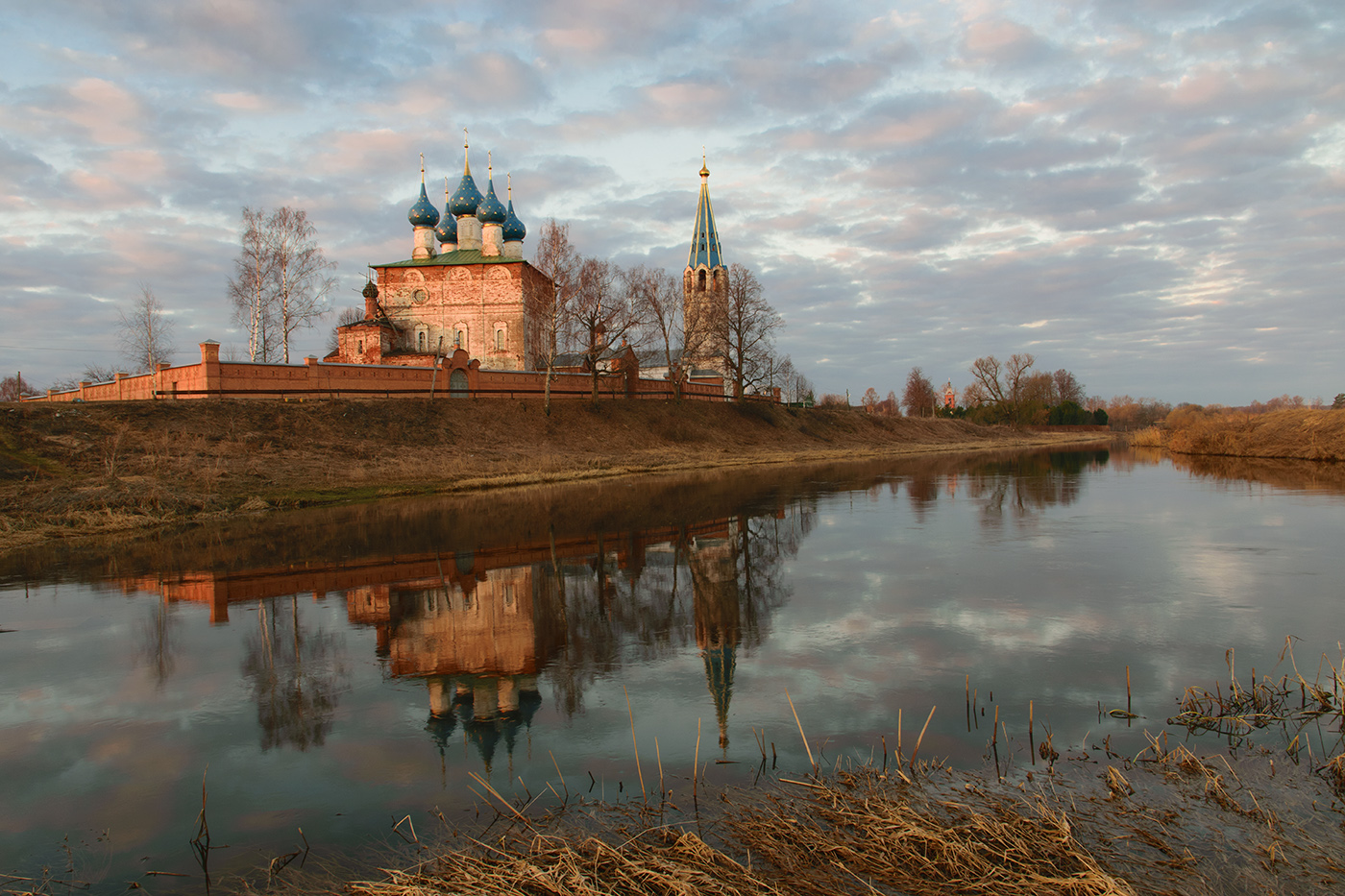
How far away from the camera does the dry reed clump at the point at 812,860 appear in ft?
11.3

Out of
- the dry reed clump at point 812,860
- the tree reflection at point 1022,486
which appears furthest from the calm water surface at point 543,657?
the tree reflection at point 1022,486

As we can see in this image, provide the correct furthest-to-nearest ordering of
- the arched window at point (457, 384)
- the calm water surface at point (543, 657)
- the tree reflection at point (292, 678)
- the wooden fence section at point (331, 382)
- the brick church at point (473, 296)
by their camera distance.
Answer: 1. the brick church at point (473, 296)
2. the arched window at point (457, 384)
3. the wooden fence section at point (331, 382)
4. the tree reflection at point (292, 678)
5. the calm water surface at point (543, 657)

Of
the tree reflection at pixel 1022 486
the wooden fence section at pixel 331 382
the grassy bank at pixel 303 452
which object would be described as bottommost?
the tree reflection at pixel 1022 486

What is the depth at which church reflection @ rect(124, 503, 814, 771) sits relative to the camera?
610 centimetres

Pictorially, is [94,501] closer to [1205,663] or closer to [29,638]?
[29,638]

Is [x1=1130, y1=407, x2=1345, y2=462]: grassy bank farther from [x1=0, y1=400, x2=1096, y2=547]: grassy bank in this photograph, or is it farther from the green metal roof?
the green metal roof

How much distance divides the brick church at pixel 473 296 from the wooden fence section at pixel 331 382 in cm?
615

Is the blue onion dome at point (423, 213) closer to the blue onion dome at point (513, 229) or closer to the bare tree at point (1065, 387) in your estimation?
the blue onion dome at point (513, 229)

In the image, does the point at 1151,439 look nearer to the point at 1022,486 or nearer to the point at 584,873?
the point at 1022,486

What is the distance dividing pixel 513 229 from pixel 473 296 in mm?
5949

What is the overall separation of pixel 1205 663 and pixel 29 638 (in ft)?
38.4

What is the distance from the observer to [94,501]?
1638 centimetres

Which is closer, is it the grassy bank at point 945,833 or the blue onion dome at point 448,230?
the grassy bank at point 945,833

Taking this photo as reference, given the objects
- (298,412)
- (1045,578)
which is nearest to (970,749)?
(1045,578)
